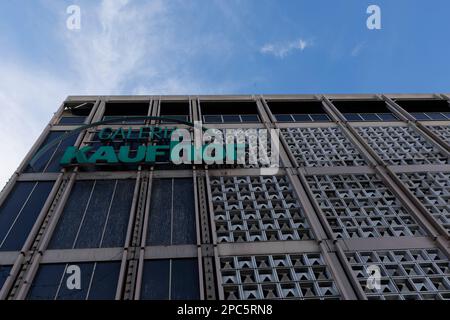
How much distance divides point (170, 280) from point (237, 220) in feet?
13.4

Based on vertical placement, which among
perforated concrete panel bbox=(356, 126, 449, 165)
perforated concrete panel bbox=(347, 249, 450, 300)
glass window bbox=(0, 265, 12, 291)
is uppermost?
perforated concrete panel bbox=(356, 126, 449, 165)

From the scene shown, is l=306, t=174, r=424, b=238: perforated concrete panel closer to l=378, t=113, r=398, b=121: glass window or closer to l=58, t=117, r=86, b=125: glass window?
l=378, t=113, r=398, b=121: glass window

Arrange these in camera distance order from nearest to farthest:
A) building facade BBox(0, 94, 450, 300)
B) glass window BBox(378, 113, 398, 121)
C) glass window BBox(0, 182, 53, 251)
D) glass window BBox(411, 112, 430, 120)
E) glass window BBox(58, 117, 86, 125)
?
building facade BBox(0, 94, 450, 300), glass window BBox(0, 182, 53, 251), glass window BBox(58, 117, 86, 125), glass window BBox(378, 113, 398, 121), glass window BBox(411, 112, 430, 120)

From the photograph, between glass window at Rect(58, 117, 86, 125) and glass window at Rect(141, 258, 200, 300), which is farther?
glass window at Rect(58, 117, 86, 125)

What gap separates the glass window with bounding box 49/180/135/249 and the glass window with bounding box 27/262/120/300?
3.50ft

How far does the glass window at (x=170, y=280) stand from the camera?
13164 mm

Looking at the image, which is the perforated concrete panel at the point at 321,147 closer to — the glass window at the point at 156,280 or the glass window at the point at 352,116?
the glass window at the point at 352,116

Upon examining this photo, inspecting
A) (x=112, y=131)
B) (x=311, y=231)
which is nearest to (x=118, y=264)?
(x=311, y=231)

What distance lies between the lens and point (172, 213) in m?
17.2

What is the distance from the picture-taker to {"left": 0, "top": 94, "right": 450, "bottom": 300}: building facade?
13.6 metres

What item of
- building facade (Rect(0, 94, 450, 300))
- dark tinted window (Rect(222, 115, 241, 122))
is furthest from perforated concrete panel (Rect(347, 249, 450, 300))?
dark tinted window (Rect(222, 115, 241, 122))

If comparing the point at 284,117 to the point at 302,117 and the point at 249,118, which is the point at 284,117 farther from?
the point at 249,118

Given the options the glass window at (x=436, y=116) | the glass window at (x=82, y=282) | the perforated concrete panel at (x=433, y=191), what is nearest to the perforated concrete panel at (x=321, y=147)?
the perforated concrete panel at (x=433, y=191)
